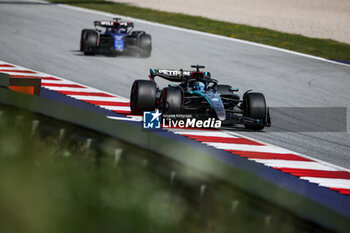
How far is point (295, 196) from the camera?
436 cm

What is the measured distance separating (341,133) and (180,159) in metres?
6.66

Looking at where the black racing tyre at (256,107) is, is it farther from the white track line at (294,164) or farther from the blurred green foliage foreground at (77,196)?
the blurred green foliage foreground at (77,196)

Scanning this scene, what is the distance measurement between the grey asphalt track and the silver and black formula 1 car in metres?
0.35

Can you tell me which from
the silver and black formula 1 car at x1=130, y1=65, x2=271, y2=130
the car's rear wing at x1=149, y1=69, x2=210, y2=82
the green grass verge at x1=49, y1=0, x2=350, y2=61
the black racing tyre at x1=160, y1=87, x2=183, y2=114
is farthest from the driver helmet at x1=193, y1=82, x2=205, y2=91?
the green grass verge at x1=49, y1=0, x2=350, y2=61

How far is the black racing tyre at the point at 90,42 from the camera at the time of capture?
1816 centimetres

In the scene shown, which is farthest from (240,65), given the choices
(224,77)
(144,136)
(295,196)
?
(295,196)

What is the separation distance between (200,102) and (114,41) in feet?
26.3

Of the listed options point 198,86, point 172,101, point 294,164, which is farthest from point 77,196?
point 198,86

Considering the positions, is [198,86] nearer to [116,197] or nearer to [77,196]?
[116,197]

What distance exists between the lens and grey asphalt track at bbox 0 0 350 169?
1106 centimetres

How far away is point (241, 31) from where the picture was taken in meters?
27.2

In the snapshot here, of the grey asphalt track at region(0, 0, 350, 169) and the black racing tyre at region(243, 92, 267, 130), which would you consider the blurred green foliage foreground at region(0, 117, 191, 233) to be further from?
the black racing tyre at region(243, 92, 267, 130)

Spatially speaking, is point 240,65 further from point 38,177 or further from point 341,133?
point 38,177

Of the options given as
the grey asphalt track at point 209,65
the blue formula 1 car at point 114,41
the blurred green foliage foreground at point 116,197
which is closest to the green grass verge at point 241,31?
the grey asphalt track at point 209,65
